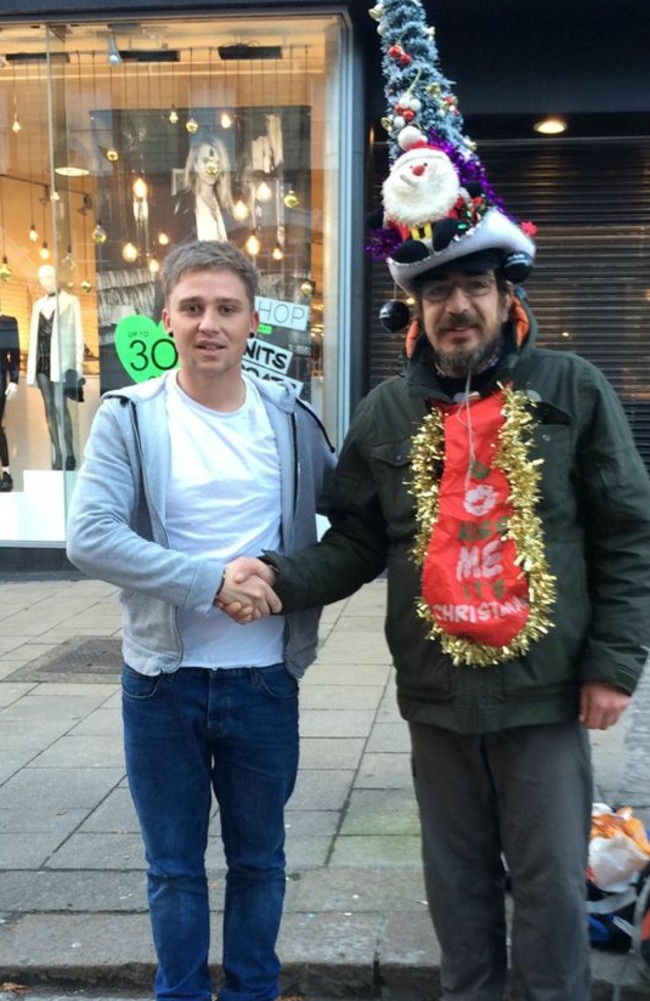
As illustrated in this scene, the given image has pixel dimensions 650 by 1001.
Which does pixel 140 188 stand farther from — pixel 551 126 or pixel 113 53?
pixel 551 126

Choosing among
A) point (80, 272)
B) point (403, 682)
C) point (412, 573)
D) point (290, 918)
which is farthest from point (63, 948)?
point (80, 272)

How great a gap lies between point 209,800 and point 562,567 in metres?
1.09

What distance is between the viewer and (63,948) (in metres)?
3.31

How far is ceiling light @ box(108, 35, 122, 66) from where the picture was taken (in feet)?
29.0

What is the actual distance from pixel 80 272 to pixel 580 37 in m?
4.66

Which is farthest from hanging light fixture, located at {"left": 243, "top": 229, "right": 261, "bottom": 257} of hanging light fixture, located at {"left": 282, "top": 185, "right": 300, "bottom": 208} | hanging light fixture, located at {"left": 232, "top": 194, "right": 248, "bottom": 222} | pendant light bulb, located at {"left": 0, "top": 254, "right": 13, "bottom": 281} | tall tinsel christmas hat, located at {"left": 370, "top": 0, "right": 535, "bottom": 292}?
tall tinsel christmas hat, located at {"left": 370, "top": 0, "right": 535, "bottom": 292}

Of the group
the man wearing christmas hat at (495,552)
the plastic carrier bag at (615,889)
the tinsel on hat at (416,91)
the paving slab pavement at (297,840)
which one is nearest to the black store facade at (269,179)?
the paving slab pavement at (297,840)

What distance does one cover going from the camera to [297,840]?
3936mm

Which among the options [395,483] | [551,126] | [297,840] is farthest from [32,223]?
[395,483]

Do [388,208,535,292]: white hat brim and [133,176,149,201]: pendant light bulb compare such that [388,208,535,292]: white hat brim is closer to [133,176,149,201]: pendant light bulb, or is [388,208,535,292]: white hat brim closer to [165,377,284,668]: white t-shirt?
[165,377,284,668]: white t-shirt

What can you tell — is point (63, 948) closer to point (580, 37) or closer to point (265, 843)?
point (265, 843)

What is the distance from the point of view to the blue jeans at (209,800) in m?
2.61

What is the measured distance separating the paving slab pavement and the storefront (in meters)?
3.40

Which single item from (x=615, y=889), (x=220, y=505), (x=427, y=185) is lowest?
(x=615, y=889)
